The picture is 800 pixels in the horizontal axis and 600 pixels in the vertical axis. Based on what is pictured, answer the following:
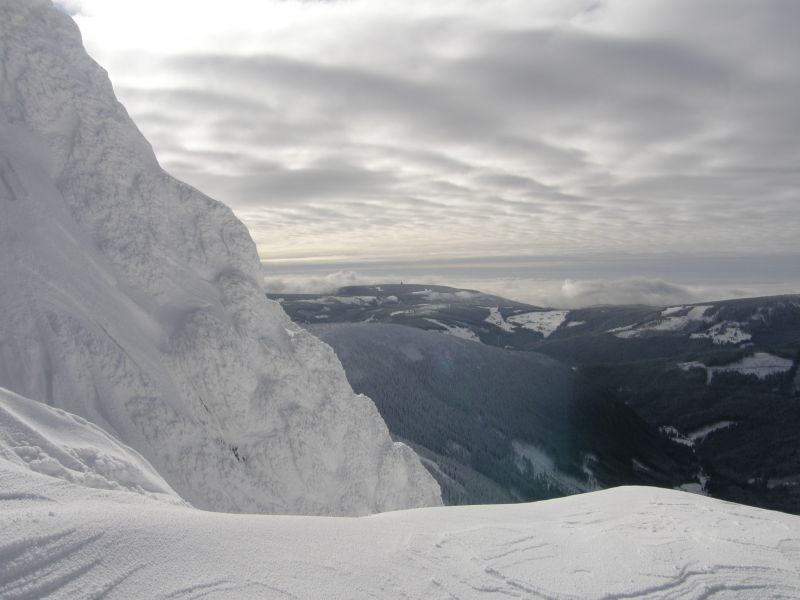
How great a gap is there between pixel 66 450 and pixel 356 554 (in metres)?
6.10

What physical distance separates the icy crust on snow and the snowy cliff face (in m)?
4.17

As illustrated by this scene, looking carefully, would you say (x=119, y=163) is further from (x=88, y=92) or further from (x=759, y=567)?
(x=759, y=567)

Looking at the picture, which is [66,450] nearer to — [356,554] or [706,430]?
[356,554]

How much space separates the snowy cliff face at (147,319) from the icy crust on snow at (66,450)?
417 centimetres

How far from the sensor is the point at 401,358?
92.0 meters

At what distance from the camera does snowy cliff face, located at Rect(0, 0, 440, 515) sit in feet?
51.0

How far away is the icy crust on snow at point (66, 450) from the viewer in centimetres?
866

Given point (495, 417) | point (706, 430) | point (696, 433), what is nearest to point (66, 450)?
point (495, 417)

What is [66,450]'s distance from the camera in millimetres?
9586

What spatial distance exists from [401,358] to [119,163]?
74884mm

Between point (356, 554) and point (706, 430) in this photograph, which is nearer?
point (356, 554)

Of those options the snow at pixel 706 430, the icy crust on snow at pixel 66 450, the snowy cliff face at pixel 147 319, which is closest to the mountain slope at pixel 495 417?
the snowy cliff face at pixel 147 319

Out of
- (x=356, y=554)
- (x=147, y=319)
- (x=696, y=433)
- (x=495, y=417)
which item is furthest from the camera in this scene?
(x=696, y=433)

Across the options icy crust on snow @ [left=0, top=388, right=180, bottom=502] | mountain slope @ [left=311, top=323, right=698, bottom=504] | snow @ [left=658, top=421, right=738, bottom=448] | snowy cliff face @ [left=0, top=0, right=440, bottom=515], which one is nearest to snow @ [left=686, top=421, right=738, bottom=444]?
snow @ [left=658, top=421, right=738, bottom=448]
